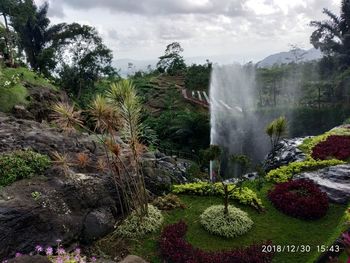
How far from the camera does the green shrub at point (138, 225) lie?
8.84 meters

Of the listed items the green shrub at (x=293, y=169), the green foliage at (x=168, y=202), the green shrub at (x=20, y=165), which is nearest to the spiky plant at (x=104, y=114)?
the green shrub at (x=20, y=165)

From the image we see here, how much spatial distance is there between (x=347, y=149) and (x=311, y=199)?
529cm

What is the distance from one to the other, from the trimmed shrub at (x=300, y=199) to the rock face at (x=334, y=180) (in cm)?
28

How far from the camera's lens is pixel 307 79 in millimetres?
41688

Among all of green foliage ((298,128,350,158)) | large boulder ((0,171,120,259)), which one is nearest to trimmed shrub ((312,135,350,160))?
green foliage ((298,128,350,158))

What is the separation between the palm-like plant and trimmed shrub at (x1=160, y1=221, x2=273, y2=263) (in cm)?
3100

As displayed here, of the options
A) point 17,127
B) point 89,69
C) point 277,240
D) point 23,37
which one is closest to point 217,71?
point 89,69

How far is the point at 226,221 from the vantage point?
9070 mm

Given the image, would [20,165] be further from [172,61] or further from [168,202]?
[172,61]

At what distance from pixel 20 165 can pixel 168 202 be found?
3.77 metres

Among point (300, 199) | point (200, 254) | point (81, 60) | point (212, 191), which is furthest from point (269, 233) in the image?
point (81, 60)

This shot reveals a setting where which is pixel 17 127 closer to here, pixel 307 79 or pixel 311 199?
pixel 311 199

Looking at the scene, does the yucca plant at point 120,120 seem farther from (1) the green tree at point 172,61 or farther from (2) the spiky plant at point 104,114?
(1) the green tree at point 172,61

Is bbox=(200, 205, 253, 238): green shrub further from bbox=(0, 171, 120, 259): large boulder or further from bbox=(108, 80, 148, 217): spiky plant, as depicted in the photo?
bbox=(0, 171, 120, 259): large boulder
